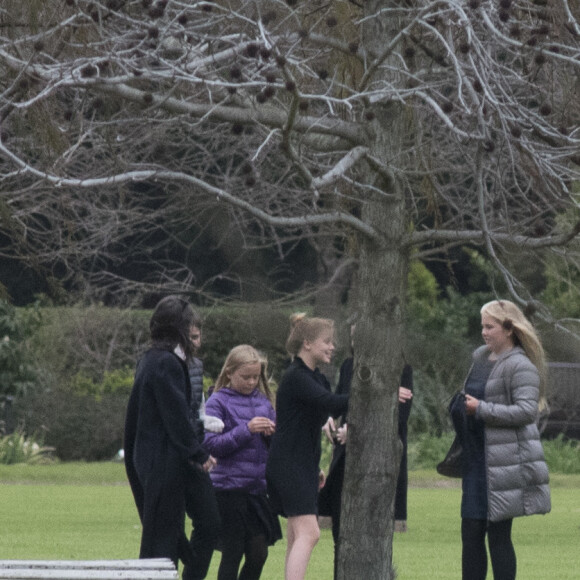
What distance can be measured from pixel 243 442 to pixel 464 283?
23.3m

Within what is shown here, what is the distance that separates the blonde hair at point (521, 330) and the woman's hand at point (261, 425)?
4.06 feet

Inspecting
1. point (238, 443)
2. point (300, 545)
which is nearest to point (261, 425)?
point (238, 443)

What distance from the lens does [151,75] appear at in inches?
212

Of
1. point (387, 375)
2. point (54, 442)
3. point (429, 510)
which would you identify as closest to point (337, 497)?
point (387, 375)

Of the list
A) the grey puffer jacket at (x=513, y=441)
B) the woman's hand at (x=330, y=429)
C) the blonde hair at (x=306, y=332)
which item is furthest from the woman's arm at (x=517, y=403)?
the woman's hand at (x=330, y=429)

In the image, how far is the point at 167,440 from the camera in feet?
22.0

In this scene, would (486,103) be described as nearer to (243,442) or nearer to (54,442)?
(243,442)

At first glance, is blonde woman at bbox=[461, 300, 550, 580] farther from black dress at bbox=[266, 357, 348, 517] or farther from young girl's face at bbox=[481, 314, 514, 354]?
black dress at bbox=[266, 357, 348, 517]

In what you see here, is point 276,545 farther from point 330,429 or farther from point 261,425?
point 261,425

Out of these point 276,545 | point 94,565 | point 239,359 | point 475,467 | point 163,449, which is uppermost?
point 239,359

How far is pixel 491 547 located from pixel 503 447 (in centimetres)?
52

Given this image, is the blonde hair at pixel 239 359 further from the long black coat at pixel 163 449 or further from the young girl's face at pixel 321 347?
the long black coat at pixel 163 449

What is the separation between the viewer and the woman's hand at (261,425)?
7.39 m

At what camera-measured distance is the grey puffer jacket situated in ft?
22.6
